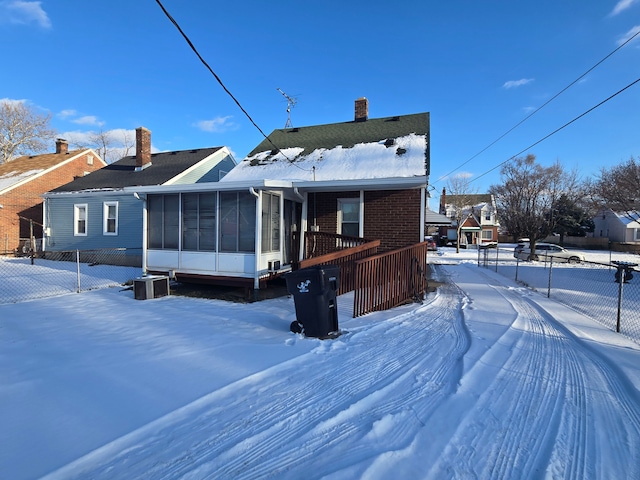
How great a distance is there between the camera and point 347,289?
806 cm

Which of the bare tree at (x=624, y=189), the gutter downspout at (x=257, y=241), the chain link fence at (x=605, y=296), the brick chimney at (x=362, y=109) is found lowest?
the chain link fence at (x=605, y=296)

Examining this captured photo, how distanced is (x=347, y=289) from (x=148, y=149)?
15.8 meters

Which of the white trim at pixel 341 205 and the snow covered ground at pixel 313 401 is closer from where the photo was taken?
the snow covered ground at pixel 313 401

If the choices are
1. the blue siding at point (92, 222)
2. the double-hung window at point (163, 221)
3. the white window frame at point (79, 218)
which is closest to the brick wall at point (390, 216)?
the double-hung window at point (163, 221)

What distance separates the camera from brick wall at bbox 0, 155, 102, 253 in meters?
17.0

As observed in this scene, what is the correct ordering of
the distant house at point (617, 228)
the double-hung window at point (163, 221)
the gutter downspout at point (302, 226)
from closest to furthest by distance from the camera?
the double-hung window at point (163, 221) → the gutter downspout at point (302, 226) → the distant house at point (617, 228)

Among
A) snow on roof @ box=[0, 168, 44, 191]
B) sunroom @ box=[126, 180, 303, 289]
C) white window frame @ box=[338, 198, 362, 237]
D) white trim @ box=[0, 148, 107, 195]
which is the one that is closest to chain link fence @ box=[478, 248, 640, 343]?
white window frame @ box=[338, 198, 362, 237]

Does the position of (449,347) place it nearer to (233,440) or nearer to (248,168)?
(233,440)

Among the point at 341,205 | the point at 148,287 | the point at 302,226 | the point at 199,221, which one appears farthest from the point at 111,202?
the point at 341,205

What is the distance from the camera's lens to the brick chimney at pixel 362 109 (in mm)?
14559

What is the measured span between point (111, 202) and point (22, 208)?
6.96 m

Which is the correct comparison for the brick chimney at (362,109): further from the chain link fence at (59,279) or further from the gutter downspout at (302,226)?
the chain link fence at (59,279)

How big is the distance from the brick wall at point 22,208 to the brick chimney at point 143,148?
5.76m

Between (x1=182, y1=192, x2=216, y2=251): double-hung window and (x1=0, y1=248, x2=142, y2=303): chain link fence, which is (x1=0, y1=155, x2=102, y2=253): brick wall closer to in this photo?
(x1=0, y1=248, x2=142, y2=303): chain link fence
